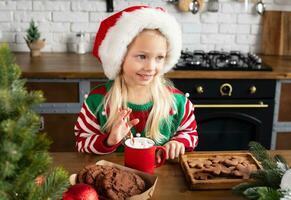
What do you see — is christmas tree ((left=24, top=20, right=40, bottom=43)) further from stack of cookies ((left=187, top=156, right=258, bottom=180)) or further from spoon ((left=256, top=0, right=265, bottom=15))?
stack of cookies ((left=187, top=156, right=258, bottom=180))

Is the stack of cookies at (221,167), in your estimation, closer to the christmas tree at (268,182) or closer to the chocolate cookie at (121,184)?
the christmas tree at (268,182)

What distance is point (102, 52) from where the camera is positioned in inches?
62.1

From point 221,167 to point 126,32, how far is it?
1.96 ft

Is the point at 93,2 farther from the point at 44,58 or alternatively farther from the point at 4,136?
the point at 4,136

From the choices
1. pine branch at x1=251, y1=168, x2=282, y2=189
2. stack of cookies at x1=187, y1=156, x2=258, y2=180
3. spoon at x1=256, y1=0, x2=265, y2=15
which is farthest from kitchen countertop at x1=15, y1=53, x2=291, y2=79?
pine branch at x1=251, y1=168, x2=282, y2=189

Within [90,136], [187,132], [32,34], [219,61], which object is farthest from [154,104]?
[32,34]

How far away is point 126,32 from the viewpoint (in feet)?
4.85

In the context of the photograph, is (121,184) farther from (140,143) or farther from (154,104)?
(154,104)

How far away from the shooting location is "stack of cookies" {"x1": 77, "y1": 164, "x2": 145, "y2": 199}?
992mm

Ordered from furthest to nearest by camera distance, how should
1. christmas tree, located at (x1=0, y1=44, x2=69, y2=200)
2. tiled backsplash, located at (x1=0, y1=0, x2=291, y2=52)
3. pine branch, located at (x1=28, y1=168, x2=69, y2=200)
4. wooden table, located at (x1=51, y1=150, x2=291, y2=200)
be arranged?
1. tiled backsplash, located at (x1=0, y1=0, x2=291, y2=52)
2. wooden table, located at (x1=51, y1=150, x2=291, y2=200)
3. pine branch, located at (x1=28, y1=168, x2=69, y2=200)
4. christmas tree, located at (x1=0, y1=44, x2=69, y2=200)

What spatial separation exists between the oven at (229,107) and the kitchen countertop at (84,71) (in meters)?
0.04

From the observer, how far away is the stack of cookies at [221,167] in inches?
45.6

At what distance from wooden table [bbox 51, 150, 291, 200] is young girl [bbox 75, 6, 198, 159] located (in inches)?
3.3

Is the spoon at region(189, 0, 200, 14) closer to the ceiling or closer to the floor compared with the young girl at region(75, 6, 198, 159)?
closer to the ceiling
